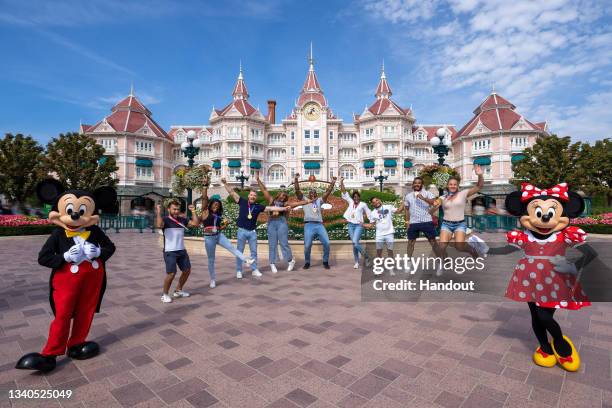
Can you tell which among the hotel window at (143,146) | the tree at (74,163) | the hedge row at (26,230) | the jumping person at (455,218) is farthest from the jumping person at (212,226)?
the hotel window at (143,146)

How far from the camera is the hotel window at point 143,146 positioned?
44875 mm

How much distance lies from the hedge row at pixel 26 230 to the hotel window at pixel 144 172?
30146 millimetres

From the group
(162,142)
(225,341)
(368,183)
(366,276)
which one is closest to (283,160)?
(368,183)

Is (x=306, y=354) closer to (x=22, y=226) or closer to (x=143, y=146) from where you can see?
(x=22, y=226)

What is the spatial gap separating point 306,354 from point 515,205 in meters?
2.76

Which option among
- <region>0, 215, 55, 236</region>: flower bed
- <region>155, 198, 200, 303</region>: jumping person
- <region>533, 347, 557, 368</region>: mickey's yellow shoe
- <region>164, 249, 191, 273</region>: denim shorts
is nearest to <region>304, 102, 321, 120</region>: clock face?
<region>0, 215, 55, 236</region>: flower bed

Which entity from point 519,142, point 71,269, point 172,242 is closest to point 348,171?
point 519,142

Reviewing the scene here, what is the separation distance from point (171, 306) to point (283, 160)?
44856mm

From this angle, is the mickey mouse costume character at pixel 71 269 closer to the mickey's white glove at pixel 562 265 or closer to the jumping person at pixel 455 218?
the mickey's white glove at pixel 562 265

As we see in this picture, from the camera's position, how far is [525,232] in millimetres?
3240

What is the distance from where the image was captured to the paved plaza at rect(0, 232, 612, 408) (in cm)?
252

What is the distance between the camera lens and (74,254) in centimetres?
301

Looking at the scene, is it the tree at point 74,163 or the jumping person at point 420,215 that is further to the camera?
the tree at point 74,163

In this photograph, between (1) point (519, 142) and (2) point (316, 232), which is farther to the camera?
(1) point (519, 142)
